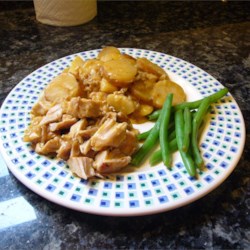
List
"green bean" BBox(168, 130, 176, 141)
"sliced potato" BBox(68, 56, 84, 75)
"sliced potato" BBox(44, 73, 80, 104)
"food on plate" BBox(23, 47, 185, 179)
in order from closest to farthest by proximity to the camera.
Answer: "food on plate" BBox(23, 47, 185, 179) → "green bean" BBox(168, 130, 176, 141) → "sliced potato" BBox(44, 73, 80, 104) → "sliced potato" BBox(68, 56, 84, 75)

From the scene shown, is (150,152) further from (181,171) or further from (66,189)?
(66,189)

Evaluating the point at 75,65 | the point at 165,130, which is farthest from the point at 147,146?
the point at 75,65

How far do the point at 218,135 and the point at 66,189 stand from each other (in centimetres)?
56

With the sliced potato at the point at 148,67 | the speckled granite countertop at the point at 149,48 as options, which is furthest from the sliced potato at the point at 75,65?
the speckled granite countertop at the point at 149,48

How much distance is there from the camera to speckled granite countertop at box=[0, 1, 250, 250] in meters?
0.93

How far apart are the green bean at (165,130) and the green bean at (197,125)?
88mm

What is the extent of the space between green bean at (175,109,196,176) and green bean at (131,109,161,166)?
7 centimetres

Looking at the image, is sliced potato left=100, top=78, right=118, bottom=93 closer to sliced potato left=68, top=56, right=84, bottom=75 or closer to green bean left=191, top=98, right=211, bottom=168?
sliced potato left=68, top=56, right=84, bottom=75

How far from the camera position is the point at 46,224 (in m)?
0.97

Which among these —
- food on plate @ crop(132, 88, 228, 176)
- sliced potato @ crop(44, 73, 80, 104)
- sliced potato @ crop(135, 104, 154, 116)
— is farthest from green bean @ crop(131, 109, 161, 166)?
sliced potato @ crop(44, 73, 80, 104)

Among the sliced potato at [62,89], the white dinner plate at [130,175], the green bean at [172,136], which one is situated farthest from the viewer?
the sliced potato at [62,89]

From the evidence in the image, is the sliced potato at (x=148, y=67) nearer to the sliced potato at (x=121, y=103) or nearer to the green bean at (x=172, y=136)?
the sliced potato at (x=121, y=103)

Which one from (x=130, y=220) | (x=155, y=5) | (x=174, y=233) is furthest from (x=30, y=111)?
(x=155, y=5)

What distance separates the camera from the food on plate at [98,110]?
1.03m
